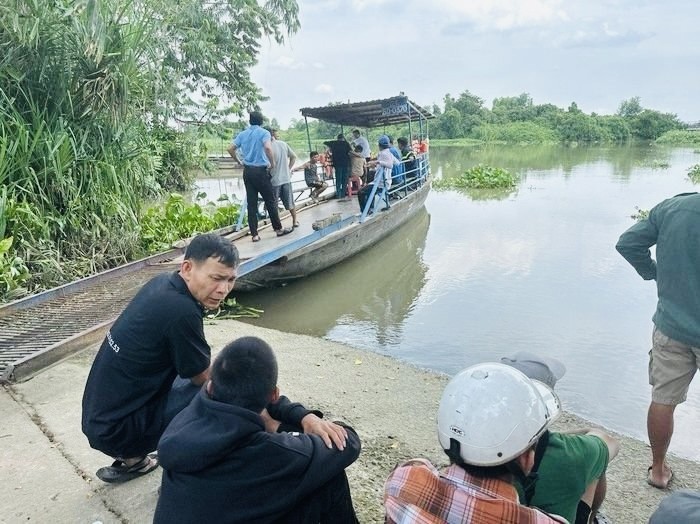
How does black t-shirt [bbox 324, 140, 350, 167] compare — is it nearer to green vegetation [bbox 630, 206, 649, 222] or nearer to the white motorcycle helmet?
green vegetation [bbox 630, 206, 649, 222]

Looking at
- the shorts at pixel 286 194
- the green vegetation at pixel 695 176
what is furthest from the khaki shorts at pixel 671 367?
the green vegetation at pixel 695 176

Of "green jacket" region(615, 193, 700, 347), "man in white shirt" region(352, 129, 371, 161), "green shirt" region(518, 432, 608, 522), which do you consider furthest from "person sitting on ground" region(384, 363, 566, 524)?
"man in white shirt" region(352, 129, 371, 161)

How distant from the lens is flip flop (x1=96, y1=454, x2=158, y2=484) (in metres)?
2.56

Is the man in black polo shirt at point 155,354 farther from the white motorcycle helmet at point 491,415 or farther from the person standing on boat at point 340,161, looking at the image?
the person standing on boat at point 340,161

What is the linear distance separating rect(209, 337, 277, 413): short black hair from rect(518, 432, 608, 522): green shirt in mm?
820

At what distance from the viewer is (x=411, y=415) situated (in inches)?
147

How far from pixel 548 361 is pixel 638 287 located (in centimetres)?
675

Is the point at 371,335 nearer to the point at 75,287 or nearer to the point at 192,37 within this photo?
the point at 75,287

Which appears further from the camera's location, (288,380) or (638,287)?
(638,287)

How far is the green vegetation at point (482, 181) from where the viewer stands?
19.1 m

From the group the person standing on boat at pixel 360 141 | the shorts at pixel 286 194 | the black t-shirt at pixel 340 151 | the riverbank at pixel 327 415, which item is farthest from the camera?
the person standing on boat at pixel 360 141

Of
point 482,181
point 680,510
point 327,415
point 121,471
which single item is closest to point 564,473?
point 680,510

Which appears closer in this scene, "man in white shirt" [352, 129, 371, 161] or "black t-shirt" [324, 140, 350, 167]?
"black t-shirt" [324, 140, 350, 167]

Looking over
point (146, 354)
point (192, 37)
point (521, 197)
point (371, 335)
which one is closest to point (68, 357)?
point (146, 354)
